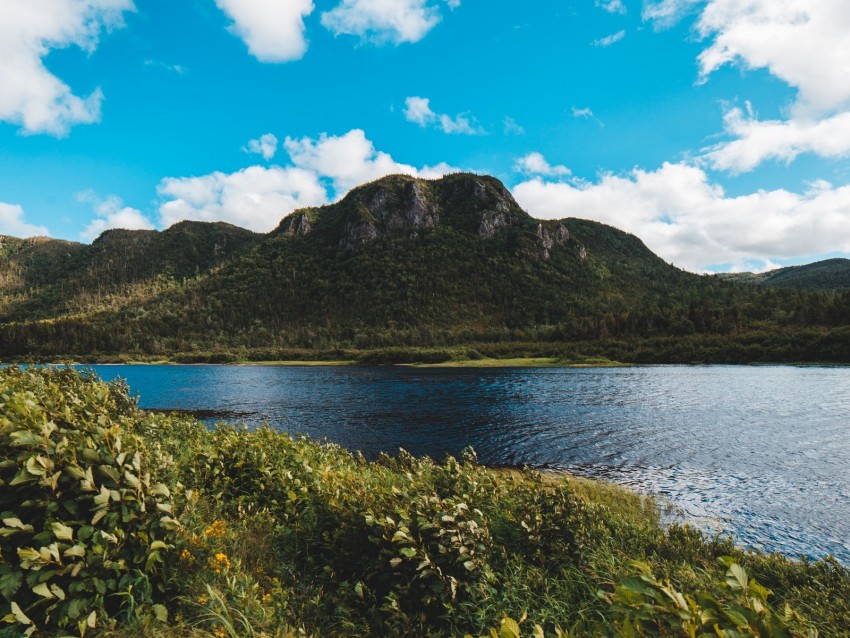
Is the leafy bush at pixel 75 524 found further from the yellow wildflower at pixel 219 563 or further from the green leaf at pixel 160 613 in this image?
the yellow wildflower at pixel 219 563

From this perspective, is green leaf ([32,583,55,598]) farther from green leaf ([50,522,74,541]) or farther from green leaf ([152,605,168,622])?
green leaf ([152,605,168,622])

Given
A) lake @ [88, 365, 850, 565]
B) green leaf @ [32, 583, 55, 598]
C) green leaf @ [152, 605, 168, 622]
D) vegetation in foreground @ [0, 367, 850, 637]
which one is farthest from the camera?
lake @ [88, 365, 850, 565]

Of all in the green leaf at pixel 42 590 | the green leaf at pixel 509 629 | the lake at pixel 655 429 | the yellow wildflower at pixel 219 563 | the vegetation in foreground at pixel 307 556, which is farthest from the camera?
the lake at pixel 655 429

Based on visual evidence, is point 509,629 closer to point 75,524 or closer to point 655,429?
point 75,524

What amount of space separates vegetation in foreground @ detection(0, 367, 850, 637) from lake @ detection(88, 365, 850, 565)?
705 cm

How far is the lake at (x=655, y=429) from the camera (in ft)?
61.9

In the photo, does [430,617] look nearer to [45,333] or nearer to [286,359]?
[286,359]

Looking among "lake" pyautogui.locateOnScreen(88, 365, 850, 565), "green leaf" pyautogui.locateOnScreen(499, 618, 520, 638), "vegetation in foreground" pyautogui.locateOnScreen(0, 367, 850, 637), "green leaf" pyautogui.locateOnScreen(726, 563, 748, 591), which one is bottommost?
"lake" pyautogui.locateOnScreen(88, 365, 850, 565)

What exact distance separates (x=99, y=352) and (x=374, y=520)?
23298 cm

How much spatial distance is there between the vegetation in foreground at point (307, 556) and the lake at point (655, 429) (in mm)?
7048

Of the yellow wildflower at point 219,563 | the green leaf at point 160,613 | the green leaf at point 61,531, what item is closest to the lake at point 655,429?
the yellow wildflower at point 219,563

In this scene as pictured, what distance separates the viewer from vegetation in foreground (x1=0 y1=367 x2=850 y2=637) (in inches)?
172

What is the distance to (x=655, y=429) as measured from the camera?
36375 mm

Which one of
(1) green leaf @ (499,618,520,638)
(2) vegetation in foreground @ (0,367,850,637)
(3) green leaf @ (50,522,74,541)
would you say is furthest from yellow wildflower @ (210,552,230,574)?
(1) green leaf @ (499,618,520,638)
